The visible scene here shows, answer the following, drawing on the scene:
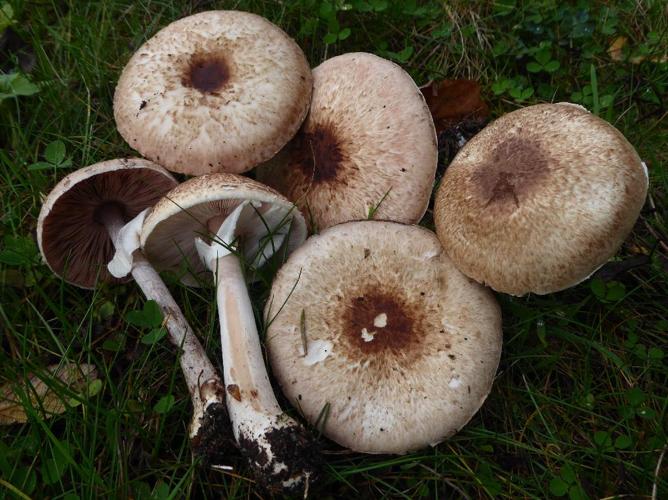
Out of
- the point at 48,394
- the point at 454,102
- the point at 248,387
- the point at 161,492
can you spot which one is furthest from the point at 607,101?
the point at 48,394

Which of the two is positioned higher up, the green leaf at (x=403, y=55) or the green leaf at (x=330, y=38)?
the green leaf at (x=330, y=38)

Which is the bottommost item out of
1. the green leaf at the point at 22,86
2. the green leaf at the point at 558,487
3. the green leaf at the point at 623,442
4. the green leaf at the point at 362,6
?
the green leaf at the point at 558,487

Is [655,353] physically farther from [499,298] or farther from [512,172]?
[512,172]

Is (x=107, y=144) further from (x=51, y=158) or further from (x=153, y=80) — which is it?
(x=153, y=80)

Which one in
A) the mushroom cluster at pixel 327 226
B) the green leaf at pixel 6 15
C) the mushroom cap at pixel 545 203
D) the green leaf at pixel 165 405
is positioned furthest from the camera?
the green leaf at pixel 6 15

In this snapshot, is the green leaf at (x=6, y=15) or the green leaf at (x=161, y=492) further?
the green leaf at (x=6, y=15)

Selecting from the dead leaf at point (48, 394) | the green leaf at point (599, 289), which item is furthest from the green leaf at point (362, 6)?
the dead leaf at point (48, 394)

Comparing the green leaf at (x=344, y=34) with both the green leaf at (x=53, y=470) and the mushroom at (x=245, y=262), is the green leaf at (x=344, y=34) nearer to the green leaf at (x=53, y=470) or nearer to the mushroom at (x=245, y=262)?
the mushroom at (x=245, y=262)
